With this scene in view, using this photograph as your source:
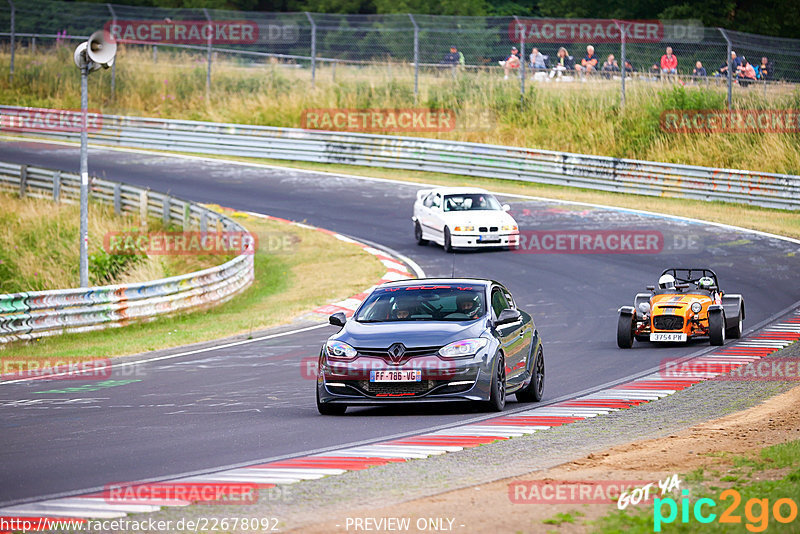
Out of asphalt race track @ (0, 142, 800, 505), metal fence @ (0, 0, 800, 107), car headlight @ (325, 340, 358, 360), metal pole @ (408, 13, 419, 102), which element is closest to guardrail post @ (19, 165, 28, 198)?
asphalt race track @ (0, 142, 800, 505)

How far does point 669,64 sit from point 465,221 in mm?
13611

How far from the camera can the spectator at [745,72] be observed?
3522 centimetres

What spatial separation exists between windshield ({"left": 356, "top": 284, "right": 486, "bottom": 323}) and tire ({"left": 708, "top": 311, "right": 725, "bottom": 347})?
231 inches

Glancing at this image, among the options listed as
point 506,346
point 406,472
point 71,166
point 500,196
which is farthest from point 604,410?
point 71,166

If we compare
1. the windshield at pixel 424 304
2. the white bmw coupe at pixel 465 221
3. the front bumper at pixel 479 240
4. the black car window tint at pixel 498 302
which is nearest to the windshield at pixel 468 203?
the white bmw coupe at pixel 465 221

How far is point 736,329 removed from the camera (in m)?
17.9

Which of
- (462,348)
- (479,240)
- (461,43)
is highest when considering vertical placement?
(461,43)

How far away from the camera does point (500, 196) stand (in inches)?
1362

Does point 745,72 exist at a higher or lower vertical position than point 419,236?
higher

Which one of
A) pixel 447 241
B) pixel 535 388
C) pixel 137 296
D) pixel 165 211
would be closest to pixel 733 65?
pixel 447 241

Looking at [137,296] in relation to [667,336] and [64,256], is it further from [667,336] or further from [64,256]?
[667,336]

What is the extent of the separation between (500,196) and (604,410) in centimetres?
2285

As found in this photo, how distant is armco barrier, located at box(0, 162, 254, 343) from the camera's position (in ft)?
59.9

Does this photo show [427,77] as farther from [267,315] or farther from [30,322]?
[30,322]
